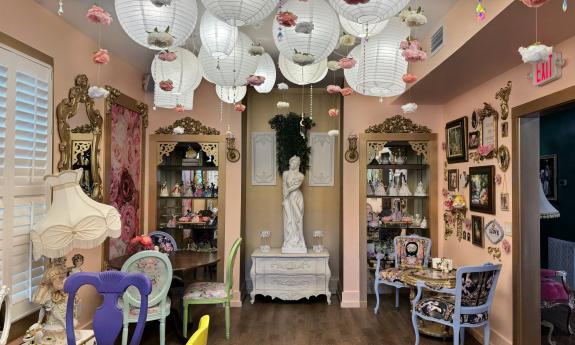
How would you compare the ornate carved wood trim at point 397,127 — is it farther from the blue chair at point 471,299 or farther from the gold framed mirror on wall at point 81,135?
the gold framed mirror on wall at point 81,135

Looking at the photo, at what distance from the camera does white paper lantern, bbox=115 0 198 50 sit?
68.0 inches

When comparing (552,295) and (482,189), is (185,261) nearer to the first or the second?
(482,189)

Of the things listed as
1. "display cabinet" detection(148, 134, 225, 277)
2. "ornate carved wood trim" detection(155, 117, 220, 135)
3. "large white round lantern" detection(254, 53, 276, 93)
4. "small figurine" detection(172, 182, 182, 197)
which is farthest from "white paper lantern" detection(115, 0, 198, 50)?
"small figurine" detection(172, 182, 182, 197)

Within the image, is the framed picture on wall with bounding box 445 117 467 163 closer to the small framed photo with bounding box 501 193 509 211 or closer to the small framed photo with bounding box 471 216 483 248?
the small framed photo with bounding box 471 216 483 248

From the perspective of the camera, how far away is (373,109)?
5.17 metres

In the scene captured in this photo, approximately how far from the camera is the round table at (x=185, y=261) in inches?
149

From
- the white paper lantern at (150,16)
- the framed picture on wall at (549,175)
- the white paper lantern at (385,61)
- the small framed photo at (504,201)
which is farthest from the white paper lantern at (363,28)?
the framed picture on wall at (549,175)

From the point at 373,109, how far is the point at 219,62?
3.18 metres

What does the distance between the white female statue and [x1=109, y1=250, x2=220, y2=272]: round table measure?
1211mm

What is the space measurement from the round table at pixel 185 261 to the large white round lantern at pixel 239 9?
8.56 feet

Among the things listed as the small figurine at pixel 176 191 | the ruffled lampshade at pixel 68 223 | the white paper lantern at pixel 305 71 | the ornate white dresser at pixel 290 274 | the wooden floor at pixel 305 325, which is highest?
the white paper lantern at pixel 305 71

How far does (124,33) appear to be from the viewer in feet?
12.9

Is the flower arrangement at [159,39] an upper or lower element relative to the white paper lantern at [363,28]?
lower

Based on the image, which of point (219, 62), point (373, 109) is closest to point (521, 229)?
point (373, 109)
